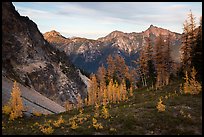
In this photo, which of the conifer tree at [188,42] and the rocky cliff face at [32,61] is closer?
the conifer tree at [188,42]

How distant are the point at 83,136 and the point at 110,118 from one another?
7270 mm

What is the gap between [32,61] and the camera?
4232 inches

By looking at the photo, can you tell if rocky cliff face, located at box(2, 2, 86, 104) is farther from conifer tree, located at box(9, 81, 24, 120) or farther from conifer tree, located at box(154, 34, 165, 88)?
conifer tree, located at box(154, 34, 165, 88)

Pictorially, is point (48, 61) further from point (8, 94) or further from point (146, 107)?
point (146, 107)

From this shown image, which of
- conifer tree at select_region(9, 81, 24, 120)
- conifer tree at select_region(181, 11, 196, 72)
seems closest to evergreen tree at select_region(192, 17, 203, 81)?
conifer tree at select_region(181, 11, 196, 72)

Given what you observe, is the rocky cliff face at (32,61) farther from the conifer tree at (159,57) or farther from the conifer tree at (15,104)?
the conifer tree at (159,57)

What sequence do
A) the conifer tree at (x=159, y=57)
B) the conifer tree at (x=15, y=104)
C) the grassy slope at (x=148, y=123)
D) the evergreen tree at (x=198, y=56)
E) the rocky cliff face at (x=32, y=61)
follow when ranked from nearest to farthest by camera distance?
the grassy slope at (x=148, y=123)
the conifer tree at (x=15, y=104)
the evergreen tree at (x=198, y=56)
the conifer tree at (x=159, y=57)
the rocky cliff face at (x=32, y=61)

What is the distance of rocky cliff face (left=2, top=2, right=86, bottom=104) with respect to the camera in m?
95.9

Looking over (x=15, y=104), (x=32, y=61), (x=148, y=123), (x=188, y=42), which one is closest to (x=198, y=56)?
(x=188, y=42)

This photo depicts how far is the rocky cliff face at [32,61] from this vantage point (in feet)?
315

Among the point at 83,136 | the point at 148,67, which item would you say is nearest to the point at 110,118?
the point at 83,136

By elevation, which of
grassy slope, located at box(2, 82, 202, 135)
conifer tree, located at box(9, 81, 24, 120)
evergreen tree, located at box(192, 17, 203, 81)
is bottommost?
grassy slope, located at box(2, 82, 202, 135)

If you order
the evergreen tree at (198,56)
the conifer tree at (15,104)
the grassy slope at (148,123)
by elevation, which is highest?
the evergreen tree at (198,56)

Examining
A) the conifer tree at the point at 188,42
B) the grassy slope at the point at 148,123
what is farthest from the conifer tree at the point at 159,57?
A: the grassy slope at the point at 148,123
